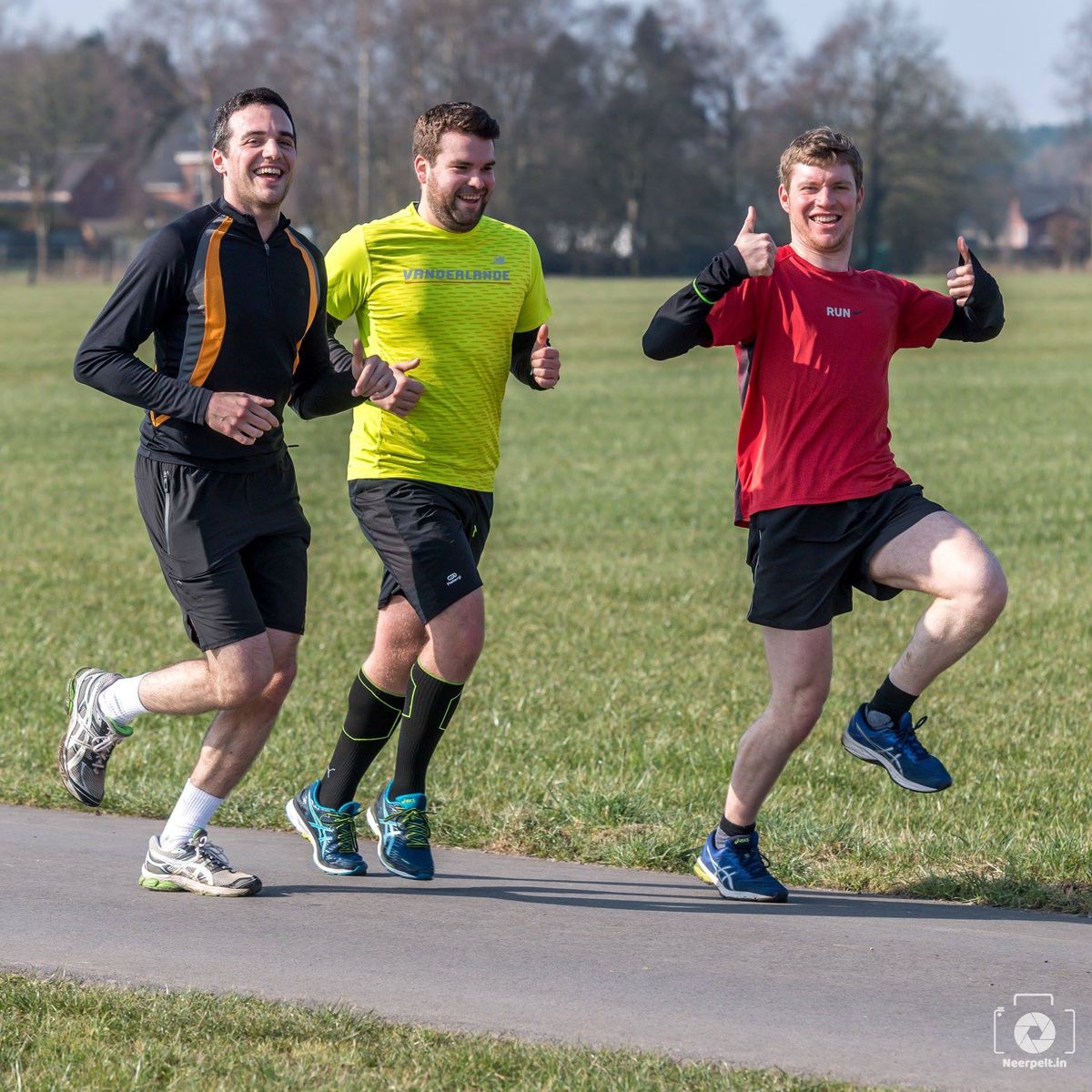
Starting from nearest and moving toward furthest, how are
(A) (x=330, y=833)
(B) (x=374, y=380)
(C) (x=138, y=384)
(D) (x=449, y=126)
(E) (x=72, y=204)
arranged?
1. (C) (x=138, y=384)
2. (B) (x=374, y=380)
3. (D) (x=449, y=126)
4. (A) (x=330, y=833)
5. (E) (x=72, y=204)

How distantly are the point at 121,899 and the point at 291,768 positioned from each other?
70.5 inches

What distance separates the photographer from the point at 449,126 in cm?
556

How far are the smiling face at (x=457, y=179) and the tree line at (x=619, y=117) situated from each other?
69.3 meters

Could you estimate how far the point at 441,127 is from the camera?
557 cm

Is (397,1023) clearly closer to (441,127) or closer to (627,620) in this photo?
(441,127)

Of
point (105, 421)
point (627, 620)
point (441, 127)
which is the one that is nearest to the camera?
A: point (441, 127)

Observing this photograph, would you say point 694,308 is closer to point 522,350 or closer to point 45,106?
point 522,350

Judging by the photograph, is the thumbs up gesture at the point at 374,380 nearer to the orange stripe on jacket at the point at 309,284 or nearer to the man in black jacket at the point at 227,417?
the man in black jacket at the point at 227,417

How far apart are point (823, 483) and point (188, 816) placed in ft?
7.43

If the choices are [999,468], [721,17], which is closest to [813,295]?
[999,468]

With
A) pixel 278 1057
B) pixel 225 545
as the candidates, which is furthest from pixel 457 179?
pixel 278 1057

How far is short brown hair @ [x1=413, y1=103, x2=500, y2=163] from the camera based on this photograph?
18.2ft

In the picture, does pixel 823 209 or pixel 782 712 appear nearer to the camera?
pixel 823 209

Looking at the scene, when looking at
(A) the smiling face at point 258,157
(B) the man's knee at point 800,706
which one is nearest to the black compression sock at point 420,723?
(B) the man's knee at point 800,706
